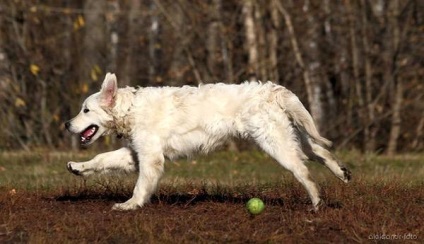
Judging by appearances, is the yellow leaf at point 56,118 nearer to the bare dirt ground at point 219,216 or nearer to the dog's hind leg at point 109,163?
the bare dirt ground at point 219,216

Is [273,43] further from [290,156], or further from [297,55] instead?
[290,156]

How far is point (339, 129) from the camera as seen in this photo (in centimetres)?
1877

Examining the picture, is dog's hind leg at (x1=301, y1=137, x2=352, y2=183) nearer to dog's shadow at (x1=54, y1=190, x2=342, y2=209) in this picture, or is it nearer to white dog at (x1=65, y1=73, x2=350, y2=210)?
white dog at (x1=65, y1=73, x2=350, y2=210)

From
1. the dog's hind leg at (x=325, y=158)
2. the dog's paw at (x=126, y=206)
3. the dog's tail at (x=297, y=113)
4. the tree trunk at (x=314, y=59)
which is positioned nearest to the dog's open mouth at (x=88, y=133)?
the dog's paw at (x=126, y=206)

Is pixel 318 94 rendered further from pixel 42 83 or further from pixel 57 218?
pixel 57 218

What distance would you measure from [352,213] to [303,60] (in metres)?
11.4

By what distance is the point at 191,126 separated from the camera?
8.02 m

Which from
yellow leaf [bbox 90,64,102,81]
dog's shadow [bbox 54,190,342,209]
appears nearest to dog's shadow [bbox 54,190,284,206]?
dog's shadow [bbox 54,190,342,209]

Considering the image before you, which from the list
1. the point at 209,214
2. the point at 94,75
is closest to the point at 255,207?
the point at 209,214

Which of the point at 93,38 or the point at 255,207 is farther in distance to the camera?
the point at 93,38

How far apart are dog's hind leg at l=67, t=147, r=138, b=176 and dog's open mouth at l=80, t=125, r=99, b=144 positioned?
0.80 ft

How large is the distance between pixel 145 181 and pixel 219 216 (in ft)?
3.17

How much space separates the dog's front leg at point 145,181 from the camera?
7690mm

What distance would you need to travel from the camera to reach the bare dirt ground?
641 cm
